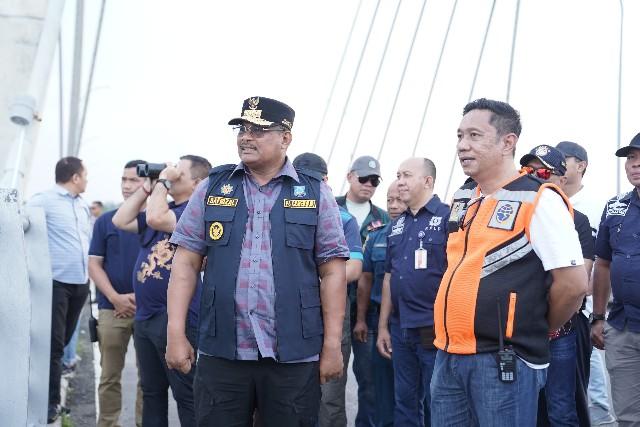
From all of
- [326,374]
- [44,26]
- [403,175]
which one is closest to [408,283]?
[403,175]

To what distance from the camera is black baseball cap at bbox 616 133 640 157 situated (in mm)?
3586

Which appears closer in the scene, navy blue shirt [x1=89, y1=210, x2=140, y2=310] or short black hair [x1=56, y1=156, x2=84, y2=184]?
navy blue shirt [x1=89, y1=210, x2=140, y2=310]

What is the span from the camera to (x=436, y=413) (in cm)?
262

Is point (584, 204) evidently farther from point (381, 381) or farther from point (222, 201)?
point (222, 201)

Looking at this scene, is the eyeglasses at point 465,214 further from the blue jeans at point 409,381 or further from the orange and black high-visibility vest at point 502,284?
the blue jeans at point 409,381

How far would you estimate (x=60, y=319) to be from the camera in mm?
4875

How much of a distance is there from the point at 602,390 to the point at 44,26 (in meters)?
4.25

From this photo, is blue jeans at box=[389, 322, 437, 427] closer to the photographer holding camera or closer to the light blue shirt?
the photographer holding camera

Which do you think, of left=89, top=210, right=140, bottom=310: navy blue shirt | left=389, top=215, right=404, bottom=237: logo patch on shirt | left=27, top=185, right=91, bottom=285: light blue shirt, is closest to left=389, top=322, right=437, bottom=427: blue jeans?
left=389, top=215, right=404, bottom=237: logo patch on shirt

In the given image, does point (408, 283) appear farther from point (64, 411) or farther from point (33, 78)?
point (64, 411)

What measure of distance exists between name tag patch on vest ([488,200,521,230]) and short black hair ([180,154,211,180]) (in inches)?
82.5

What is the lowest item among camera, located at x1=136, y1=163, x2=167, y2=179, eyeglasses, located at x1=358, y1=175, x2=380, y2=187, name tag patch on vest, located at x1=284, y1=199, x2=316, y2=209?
camera, located at x1=136, y1=163, x2=167, y2=179

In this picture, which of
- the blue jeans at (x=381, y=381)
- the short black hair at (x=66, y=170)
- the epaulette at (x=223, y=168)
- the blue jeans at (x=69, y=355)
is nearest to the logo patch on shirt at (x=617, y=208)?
the blue jeans at (x=381, y=381)

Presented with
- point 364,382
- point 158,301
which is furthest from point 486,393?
point 364,382
